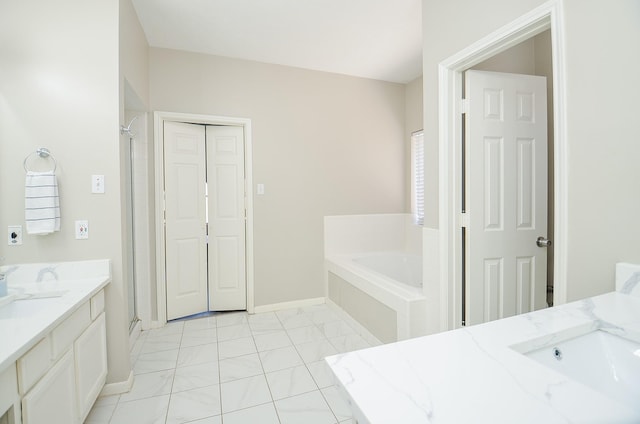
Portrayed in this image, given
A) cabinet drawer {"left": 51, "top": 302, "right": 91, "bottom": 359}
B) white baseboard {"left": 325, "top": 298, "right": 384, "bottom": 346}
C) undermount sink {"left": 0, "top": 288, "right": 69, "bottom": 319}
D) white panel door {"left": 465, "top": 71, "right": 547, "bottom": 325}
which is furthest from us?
white baseboard {"left": 325, "top": 298, "right": 384, "bottom": 346}

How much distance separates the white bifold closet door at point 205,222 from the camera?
3066mm

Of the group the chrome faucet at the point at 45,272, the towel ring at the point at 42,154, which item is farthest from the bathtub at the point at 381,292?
the towel ring at the point at 42,154

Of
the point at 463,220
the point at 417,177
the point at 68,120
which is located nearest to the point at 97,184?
the point at 68,120

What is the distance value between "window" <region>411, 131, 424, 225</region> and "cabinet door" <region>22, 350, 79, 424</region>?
11.1 feet

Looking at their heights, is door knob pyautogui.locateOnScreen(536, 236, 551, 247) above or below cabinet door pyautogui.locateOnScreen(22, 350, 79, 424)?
above

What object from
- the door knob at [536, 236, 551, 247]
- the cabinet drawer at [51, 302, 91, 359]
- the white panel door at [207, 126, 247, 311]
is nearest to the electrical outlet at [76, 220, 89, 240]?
the cabinet drawer at [51, 302, 91, 359]

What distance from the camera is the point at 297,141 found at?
3.41 metres

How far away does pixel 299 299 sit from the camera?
3.45 m

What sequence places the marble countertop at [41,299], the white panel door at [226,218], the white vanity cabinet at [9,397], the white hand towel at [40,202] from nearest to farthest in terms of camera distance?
the white vanity cabinet at [9,397] < the marble countertop at [41,299] < the white hand towel at [40,202] < the white panel door at [226,218]

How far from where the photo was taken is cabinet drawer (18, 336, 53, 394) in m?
→ 1.06

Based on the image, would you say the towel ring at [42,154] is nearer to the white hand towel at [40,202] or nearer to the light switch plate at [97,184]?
the white hand towel at [40,202]

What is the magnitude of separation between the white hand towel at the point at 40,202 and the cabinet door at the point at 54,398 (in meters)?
0.75

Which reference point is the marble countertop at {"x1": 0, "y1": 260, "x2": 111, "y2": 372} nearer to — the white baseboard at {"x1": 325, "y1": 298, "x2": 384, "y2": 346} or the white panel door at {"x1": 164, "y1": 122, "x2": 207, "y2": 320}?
the white panel door at {"x1": 164, "y1": 122, "x2": 207, "y2": 320}

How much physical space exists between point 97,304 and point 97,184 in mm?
721
